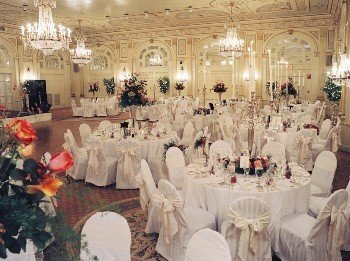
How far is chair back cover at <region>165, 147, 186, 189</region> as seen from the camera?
505cm

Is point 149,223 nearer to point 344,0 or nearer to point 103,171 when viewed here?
point 103,171

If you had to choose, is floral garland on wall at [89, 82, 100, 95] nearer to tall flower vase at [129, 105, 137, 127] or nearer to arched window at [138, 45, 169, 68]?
arched window at [138, 45, 169, 68]

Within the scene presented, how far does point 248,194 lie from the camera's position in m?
3.72

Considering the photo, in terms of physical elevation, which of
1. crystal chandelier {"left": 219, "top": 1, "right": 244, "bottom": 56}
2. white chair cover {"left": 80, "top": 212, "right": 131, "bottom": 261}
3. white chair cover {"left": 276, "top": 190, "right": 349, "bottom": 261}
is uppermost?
crystal chandelier {"left": 219, "top": 1, "right": 244, "bottom": 56}

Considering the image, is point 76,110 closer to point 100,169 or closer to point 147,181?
point 100,169

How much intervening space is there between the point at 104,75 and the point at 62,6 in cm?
808

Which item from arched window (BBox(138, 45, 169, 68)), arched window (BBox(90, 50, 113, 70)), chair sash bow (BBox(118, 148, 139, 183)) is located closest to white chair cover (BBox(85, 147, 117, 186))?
chair sash bow (BBox(118, 148, 139, 183))

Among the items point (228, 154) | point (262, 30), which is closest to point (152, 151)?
point (228, 154)

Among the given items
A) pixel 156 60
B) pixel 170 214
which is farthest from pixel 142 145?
pixel 156 60

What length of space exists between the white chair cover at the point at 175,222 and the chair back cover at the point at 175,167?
119 cm

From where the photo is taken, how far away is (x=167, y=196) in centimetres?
363

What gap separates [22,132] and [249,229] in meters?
2.43

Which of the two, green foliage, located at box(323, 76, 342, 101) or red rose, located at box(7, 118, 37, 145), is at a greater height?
green foliage, located at box(323, 76, 342, 101)

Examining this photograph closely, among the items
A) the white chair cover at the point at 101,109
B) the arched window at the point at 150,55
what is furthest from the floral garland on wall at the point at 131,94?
the arched window at the point at 150,55
